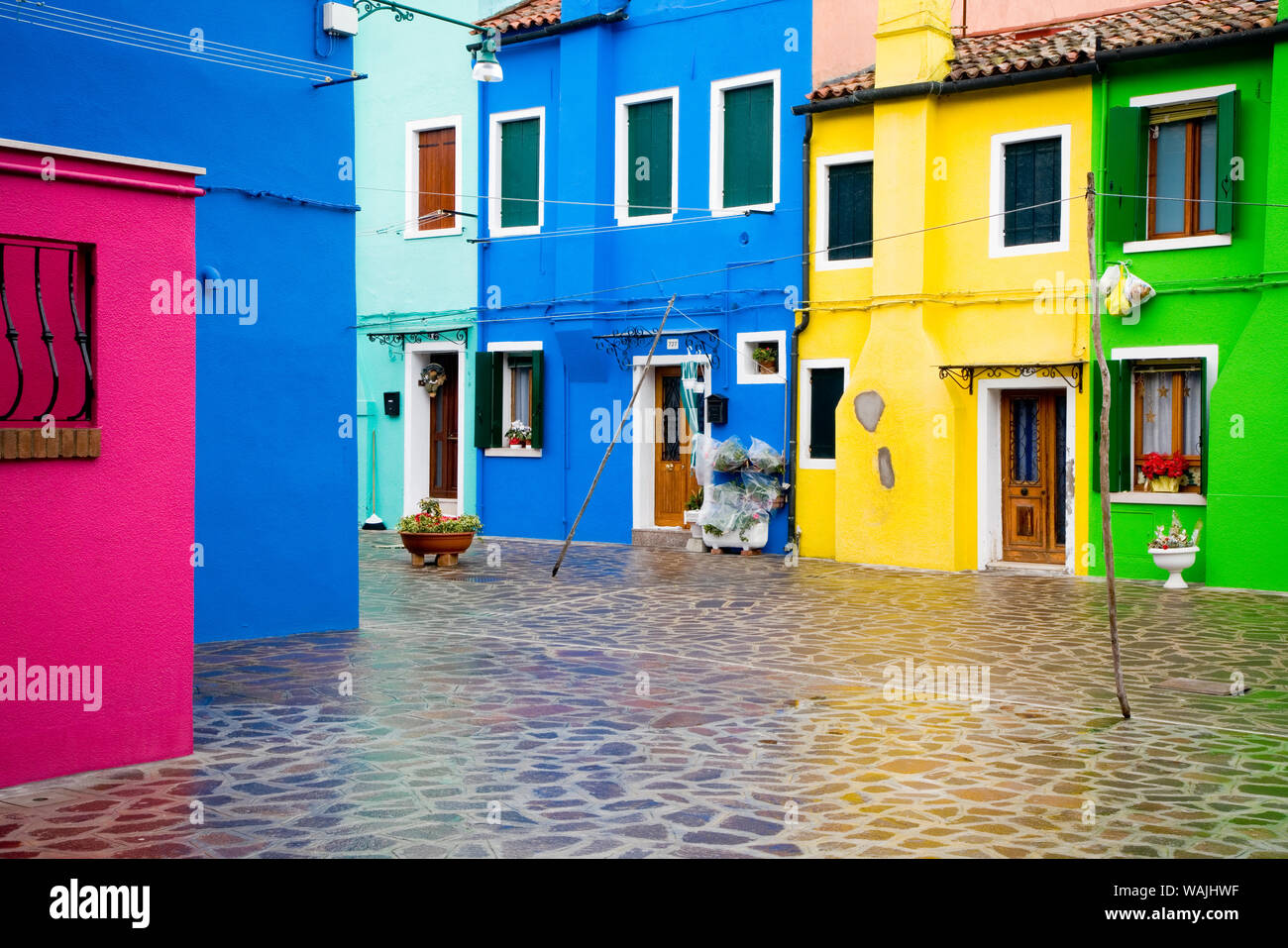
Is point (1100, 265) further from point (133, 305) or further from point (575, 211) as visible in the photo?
point (133, 305)

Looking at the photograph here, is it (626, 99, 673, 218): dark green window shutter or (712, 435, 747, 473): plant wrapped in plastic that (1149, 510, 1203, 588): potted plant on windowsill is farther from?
(626, 99, 673, 218): dark green window shutter

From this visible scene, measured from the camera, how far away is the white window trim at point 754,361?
1966 centimetres

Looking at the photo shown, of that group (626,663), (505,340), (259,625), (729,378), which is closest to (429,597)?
(259,625)

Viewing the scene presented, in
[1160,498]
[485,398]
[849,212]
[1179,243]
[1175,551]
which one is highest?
[849,212]

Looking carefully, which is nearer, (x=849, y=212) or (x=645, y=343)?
(x=849, y=212)

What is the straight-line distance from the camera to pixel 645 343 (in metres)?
21.0

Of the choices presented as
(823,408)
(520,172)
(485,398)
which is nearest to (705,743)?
(823,408)

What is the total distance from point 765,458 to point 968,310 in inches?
139

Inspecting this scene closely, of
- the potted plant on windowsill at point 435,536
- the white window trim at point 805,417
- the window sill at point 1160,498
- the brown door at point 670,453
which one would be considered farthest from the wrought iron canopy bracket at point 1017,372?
the potted plant on windowsill at point 435,536

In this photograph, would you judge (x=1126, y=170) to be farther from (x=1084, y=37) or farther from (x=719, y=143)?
(x=719, y=143)

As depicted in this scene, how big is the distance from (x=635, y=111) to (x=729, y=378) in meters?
4.63

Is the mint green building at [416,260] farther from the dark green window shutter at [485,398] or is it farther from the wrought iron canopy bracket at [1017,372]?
the wrought iron canopy bracket at [1017,372]

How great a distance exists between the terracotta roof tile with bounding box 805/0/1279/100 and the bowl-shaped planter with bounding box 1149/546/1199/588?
587cm

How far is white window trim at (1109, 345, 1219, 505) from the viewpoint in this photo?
52.0ft
